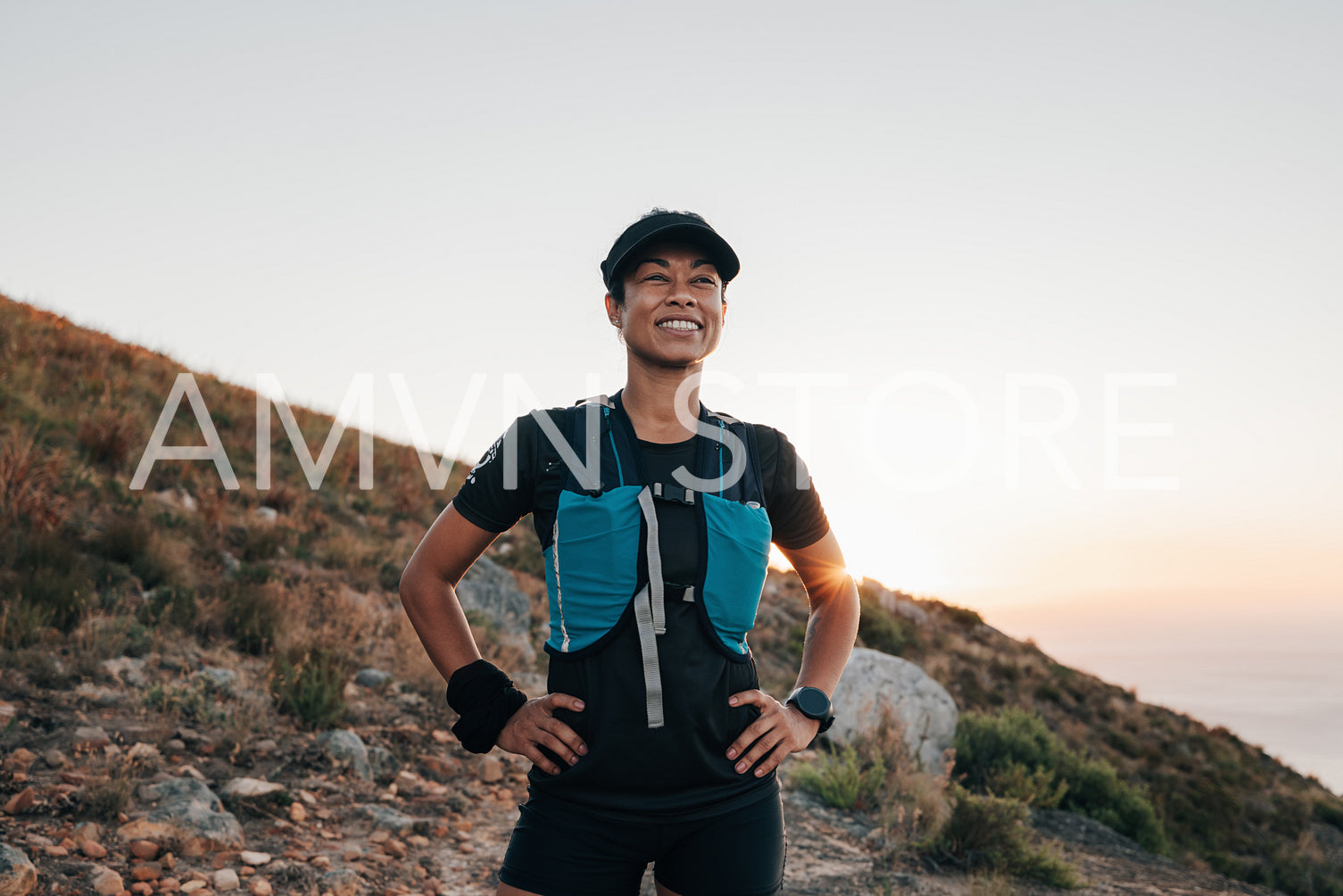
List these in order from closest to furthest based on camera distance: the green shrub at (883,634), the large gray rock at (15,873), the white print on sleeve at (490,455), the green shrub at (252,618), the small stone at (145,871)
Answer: the white print on sleeve at (490,455)
the large gray rock at (15,873)
the small stone at (145,871)
the green shrub at (252,618)
the green shrub at (883,634)

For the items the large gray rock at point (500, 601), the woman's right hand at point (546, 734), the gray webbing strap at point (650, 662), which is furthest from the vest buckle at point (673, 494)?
the large gray rock at point (500, 601)

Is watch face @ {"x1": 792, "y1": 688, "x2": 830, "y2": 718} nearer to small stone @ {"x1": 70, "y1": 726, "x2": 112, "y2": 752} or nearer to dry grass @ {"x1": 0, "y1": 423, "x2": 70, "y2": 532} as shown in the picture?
small stone @ {"x1": 70, "y1": 726, "x2": 112, "y2": 752}

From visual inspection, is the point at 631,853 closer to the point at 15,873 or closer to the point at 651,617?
the point at 651,617

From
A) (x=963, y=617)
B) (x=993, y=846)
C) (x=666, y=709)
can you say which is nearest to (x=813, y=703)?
(x=666, y=709)

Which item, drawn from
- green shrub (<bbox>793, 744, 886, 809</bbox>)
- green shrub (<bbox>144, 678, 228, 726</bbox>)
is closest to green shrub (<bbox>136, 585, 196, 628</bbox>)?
green shrub (<bbox>144, 678, 228, 726</bbox>)

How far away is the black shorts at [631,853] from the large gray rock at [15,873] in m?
2.84

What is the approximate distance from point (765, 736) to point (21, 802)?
13.6ft

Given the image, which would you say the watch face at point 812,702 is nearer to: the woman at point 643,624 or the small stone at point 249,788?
the woman at point 643,624

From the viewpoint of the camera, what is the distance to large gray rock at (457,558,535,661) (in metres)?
9.71

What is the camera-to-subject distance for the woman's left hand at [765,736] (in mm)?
1724

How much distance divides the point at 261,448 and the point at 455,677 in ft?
41.3

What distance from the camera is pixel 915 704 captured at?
9.12 metres

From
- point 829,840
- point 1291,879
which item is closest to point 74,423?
point 829,840

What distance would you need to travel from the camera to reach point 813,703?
1945 mm
